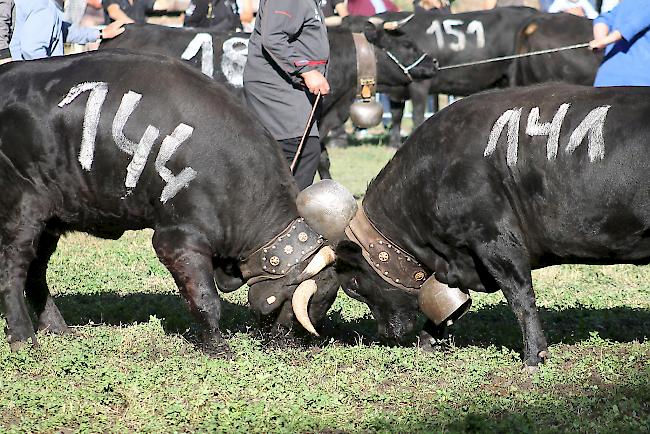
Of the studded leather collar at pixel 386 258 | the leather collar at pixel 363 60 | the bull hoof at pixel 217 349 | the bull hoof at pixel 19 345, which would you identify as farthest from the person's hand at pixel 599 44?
the bull hoof at pixel 19 345

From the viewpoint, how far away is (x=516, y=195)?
578 centimetres

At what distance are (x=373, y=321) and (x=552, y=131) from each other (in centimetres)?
204

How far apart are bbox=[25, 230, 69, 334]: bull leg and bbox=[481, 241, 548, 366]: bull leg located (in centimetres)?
279

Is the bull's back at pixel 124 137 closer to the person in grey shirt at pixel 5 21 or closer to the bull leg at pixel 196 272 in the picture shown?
the bull leg at pixel 196 272

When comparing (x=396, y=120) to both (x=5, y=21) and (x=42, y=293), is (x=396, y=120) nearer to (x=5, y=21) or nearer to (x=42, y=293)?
(x=5, y=21)

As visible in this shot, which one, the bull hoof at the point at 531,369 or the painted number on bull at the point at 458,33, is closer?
the bull hoof at the point at 531,369

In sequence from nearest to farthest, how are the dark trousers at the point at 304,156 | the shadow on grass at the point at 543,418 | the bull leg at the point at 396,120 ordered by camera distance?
the shadow on grass at the point at 543,418
the dark trousers at the point at 304,156
the bull leg at the point at 396,120

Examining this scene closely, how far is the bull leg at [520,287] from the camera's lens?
5.79m

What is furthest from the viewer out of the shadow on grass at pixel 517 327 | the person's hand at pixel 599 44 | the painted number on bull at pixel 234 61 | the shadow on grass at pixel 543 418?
the painted number on bull at pixel 234 61

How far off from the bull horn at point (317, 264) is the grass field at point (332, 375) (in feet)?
1.54

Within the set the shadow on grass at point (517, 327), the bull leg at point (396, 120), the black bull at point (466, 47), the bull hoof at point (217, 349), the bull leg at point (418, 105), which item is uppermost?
the bull hoof at point (217, 349)

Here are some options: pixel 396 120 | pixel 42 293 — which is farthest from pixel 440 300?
pixel 396 120

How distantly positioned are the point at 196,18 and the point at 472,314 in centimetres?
846

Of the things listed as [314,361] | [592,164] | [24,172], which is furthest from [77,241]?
[592,164]
